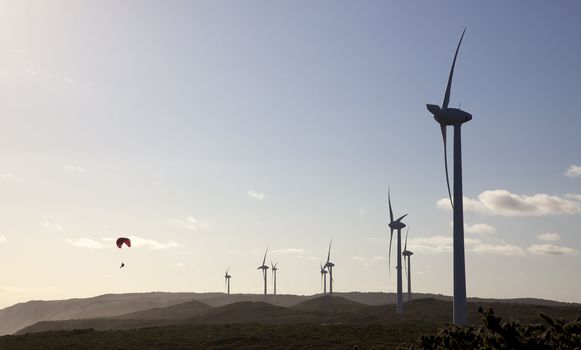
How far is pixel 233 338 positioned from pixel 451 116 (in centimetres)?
3037

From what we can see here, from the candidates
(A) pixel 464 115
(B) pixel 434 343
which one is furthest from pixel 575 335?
(A) pixel 464 115

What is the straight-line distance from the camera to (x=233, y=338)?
7569 centimetres

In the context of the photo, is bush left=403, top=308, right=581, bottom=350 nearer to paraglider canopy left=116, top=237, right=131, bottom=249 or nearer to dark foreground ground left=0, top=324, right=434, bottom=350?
dark foreground ground left=0, top=324, right=434, bottom=350

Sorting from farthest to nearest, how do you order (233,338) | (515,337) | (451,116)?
(233,338), (451,116), (515,337)

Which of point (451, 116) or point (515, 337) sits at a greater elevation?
point (451, 116)

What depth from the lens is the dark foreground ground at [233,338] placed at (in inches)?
2830

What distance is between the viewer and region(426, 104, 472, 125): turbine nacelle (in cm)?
6175

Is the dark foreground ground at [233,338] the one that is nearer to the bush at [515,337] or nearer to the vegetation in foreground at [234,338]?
the vegetation in foreground at [234,338]

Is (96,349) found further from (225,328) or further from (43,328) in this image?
(43,328)

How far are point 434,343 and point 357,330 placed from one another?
5391 cm

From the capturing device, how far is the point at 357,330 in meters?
79.8

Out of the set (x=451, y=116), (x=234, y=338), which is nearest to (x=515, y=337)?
(x=451, y=116)

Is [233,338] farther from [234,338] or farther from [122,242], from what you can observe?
[122,242]

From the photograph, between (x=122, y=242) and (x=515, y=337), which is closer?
(x=515, y=337)
